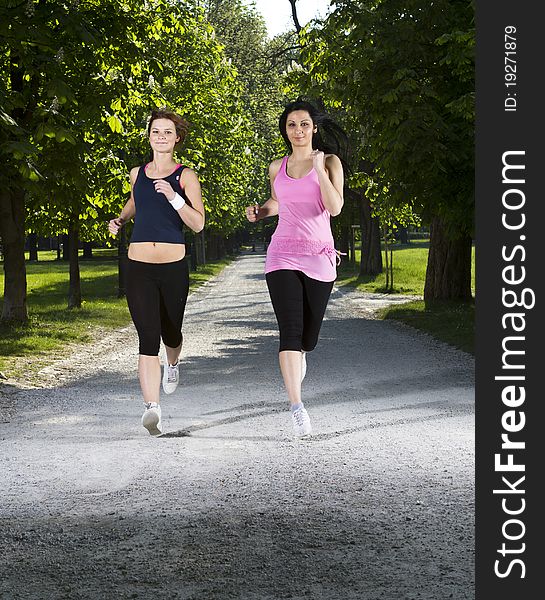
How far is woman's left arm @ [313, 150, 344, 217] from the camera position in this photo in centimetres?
498

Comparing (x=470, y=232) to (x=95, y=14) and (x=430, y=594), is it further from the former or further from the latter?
(x=430, y=594)

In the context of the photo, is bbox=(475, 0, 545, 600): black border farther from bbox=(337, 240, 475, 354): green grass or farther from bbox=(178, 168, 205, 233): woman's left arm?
bbox=(337, 240, 475, 354): green grass

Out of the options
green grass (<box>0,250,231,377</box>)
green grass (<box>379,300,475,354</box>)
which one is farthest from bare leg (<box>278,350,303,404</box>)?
green grass (<box>379,300,475,354</box>)

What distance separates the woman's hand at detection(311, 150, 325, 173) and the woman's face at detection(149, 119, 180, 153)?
646 millimetres

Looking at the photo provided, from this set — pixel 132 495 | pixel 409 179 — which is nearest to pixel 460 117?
pixel 409 179

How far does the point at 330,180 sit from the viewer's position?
509cm

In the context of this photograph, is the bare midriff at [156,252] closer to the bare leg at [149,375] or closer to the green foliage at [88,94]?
the bare leg at [149,375]

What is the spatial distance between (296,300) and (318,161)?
2.46ft

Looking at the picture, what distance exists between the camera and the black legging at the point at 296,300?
5.39 meters

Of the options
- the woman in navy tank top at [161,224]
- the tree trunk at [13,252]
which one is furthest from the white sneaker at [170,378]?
the tree trunk at [13,252]

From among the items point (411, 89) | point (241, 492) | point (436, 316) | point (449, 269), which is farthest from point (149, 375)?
point (449, 269)

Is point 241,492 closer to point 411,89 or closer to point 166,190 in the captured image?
point 166,190

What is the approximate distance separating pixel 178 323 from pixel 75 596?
1.38 metres

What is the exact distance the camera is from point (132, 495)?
6.98m
